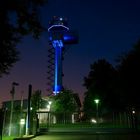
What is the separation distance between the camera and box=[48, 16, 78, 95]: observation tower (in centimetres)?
8644

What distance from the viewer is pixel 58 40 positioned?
297 ft

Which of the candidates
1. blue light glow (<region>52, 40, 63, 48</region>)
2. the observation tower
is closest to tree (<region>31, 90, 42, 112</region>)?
the observation tower

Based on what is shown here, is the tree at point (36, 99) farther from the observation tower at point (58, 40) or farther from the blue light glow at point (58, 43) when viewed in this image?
the blue light glow at point (58, 43)

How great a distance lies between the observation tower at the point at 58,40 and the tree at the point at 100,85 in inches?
381

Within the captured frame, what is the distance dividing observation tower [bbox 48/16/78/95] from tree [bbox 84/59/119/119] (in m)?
9.68

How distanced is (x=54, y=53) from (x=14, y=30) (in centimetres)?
7808

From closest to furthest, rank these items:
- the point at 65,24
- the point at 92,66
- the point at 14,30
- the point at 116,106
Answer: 1. the point at 14,30
2. the point at 116,106
3. the point at 92,66
4. the point at 65,24

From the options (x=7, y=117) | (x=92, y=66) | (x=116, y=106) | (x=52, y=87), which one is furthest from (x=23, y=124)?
(x=52, y=87)

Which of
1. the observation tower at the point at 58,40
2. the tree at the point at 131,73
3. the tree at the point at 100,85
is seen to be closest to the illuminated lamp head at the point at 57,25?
the observation tower at the point at 58,40

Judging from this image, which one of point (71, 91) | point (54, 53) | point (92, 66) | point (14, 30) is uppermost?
point (54, 53)

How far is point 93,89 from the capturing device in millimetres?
72375

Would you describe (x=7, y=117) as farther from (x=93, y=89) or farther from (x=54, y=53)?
(x=54, y=53)

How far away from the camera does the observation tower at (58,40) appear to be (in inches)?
3403

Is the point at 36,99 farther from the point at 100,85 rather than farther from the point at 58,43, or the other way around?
the point at 58,43
